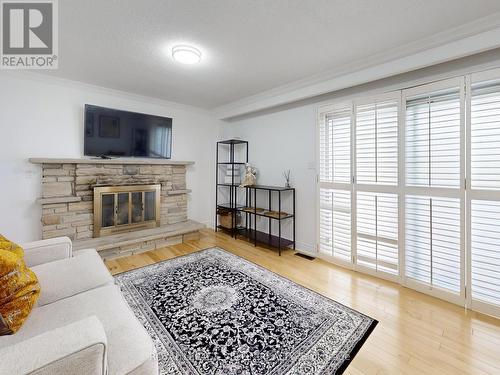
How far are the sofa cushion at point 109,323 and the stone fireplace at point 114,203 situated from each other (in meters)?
1.88

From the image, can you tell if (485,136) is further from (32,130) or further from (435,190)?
(32,130)

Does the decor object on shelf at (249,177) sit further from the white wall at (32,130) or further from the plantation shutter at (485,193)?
the plantation shutter at (485,193)

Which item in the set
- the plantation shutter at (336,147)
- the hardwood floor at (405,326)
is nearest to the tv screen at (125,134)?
the hardwood floor at (405,326)

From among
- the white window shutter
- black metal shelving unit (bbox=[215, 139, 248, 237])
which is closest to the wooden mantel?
black metal shelving unit (bbox=[215, 139, 248, 237])

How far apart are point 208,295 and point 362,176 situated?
7.09 feet

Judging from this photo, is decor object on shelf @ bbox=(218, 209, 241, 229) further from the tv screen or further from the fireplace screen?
the tv screen

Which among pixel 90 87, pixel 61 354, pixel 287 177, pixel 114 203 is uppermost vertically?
pixel 90 87

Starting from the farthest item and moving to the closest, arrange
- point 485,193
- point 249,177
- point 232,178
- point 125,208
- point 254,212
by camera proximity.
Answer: point 232,178
point 249,177
point 254,212
point 125,208
point 485,193

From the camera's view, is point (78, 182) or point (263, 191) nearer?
point (78, 182)

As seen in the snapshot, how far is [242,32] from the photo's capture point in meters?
2.03

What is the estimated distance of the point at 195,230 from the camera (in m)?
3.97

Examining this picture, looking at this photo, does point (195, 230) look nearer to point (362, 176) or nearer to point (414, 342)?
point (362, 176)

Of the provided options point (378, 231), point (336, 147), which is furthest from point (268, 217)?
point (378, 231)

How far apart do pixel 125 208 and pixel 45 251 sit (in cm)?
194
